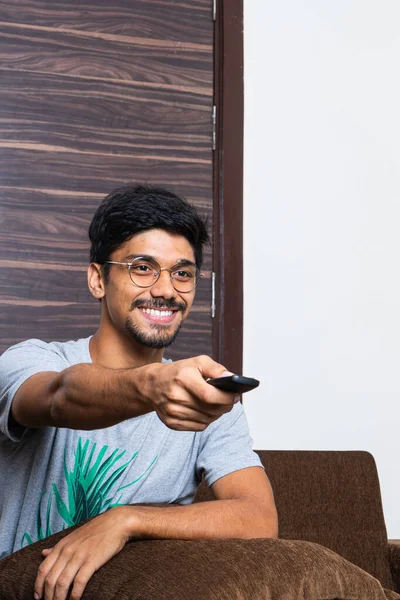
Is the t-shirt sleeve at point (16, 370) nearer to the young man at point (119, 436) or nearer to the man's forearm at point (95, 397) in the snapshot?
the young man at point (119, 436)

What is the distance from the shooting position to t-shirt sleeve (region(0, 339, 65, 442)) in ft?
5.40

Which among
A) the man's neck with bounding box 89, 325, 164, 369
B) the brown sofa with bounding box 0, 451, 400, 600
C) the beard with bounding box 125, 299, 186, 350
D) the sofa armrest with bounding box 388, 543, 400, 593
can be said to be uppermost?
the beard with bounding box 125, 299, 186, 350

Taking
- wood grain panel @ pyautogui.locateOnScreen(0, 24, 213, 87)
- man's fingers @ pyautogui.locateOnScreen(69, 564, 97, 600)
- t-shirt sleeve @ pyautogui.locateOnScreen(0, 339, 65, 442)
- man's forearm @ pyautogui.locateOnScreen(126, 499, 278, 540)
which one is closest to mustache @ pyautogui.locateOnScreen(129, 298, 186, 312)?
t-shirt sleeve @ pyautogui.locateOnScreen(0, 339, 65, 442)

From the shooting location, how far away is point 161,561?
123 cm

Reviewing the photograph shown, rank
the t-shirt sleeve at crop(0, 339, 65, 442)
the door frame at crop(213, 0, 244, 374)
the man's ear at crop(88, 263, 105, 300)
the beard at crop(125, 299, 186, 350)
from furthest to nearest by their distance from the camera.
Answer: the door frame at crop(213, 0, 244, 374)
the man's ear at crop(88, 263, 105, 300)
the beard at crop(125, 299, 186, 350)
the t-shirt sleeve at crop(0, 339, 65, 442)

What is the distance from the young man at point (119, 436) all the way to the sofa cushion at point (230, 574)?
9 cm

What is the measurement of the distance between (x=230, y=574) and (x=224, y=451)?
0.75m

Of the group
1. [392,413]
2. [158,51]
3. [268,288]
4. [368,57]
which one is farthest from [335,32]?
[392,413]

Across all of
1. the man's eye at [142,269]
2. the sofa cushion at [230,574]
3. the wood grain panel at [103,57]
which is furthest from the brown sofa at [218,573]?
the wood grain panel at [103,57]

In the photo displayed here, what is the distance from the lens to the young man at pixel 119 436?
4.45 ft

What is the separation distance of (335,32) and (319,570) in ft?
8.67

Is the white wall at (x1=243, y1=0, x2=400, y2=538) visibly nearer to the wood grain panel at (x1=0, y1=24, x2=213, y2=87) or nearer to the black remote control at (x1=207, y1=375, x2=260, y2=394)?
the wood grain panel at (x1=0, y1=24, x2=213, y2=87)

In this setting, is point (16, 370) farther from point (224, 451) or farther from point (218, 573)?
point (218, 573)

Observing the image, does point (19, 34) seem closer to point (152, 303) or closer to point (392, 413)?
point (152, 303)
